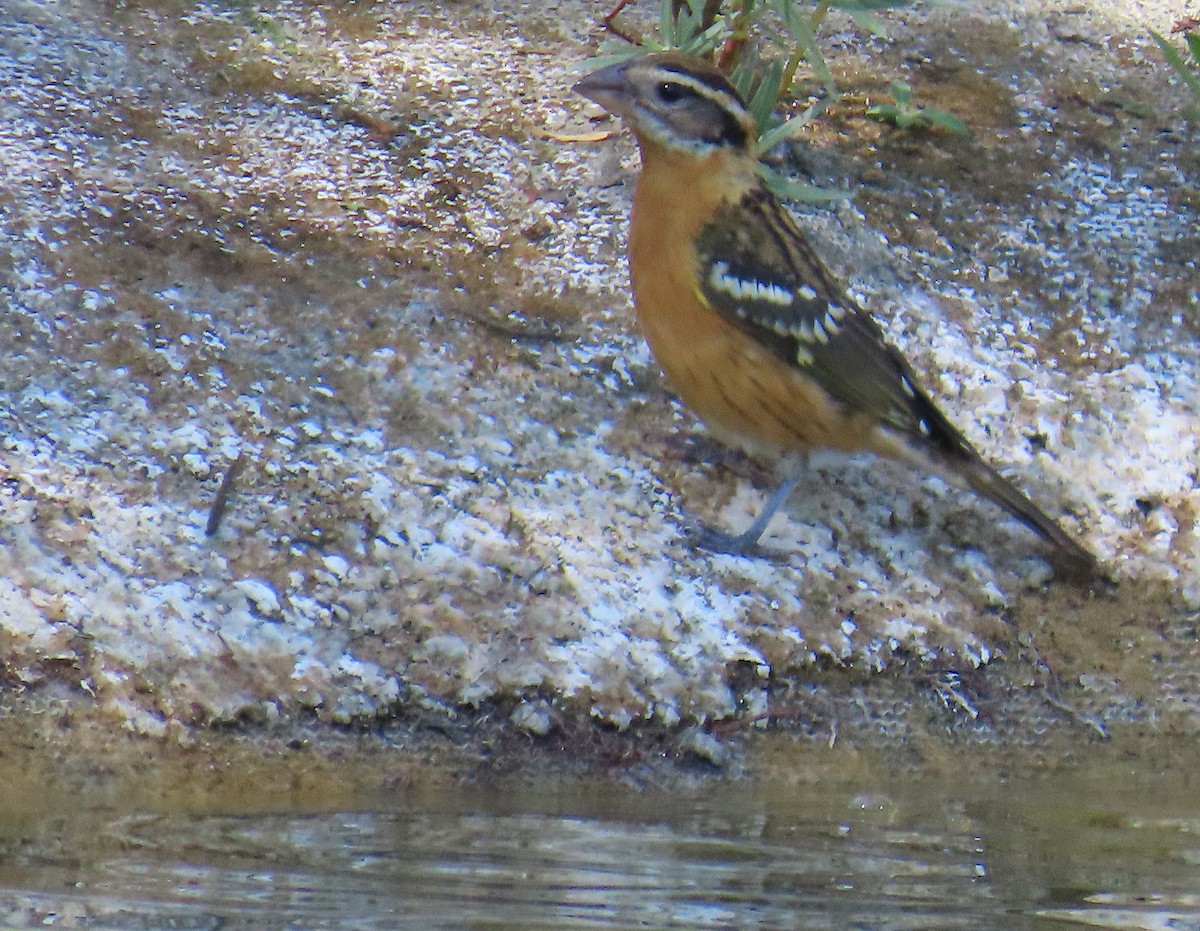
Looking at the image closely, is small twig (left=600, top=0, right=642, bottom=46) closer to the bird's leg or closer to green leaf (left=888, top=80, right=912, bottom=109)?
green leaf (left=888, top=80, right=912, bottom=109)

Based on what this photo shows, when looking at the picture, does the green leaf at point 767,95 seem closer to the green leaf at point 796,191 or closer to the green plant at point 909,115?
the green leaf at point 796,191

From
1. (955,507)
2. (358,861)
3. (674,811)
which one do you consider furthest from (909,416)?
(358,861)

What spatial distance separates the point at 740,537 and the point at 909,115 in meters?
2.22

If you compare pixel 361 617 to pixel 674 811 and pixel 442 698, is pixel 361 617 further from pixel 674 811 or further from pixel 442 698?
pixel 674 811

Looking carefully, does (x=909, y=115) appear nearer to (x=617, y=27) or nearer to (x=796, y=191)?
(x=796, y=191)

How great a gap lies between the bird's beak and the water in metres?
2.20

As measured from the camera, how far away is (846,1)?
5625mm

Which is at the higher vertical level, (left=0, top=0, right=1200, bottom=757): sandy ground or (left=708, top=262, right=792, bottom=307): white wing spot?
(left=708, top=262, right=792, bottom=307): white wing spot

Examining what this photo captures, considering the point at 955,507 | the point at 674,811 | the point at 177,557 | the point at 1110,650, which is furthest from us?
the point at 955,507

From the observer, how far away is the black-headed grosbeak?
191 inches

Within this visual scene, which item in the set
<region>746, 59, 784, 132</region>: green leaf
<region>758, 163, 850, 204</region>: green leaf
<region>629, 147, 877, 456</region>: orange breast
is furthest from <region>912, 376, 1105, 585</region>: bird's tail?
<region>746, 59, 784, 132</region>: green leaf

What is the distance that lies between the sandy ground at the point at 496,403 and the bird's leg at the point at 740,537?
0.20 feet

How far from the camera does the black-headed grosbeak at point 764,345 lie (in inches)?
191

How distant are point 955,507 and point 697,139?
1.39 m
